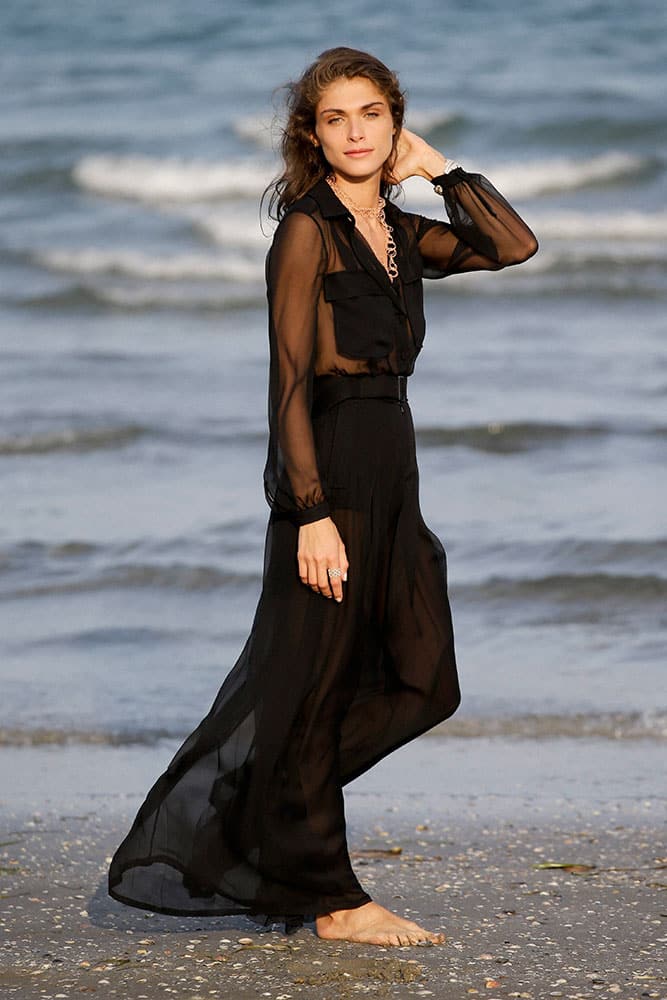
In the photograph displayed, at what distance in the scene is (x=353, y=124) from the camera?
338 cm

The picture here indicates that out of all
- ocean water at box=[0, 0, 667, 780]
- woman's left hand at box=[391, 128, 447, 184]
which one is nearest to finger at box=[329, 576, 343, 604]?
woman's left hand at box=[391, 128, 447, 184]

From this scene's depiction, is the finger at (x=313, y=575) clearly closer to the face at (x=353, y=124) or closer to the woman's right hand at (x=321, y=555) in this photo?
the woman's right hand at (x=321, y=555)

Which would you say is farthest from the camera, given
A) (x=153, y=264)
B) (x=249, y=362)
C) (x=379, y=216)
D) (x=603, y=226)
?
(x=603, y=226)

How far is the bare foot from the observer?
138 inches

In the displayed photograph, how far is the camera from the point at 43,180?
19734mm

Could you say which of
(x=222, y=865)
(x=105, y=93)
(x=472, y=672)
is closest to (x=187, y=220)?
(x=105, y=93)

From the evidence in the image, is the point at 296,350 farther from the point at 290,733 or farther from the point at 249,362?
the point at 249,362

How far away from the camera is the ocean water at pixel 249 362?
6312 mm

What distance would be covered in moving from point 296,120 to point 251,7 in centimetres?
2377

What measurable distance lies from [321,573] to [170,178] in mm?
17033

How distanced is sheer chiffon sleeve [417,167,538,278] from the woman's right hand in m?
0.67

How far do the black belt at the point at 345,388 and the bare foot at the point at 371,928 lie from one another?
106 centimetres

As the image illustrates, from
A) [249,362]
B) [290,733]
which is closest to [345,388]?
[290,733]

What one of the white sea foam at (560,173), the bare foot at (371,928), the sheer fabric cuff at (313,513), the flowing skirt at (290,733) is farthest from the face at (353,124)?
the white sea foam at (560,173)
